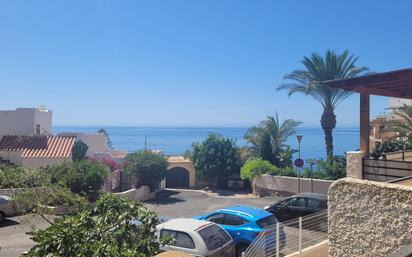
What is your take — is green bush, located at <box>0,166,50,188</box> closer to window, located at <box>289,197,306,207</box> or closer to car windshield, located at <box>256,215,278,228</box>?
window, located at <box>289,197,306,207</box>

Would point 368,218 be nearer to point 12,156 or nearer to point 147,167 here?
point 147,167

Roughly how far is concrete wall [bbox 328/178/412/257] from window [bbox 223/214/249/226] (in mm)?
4742

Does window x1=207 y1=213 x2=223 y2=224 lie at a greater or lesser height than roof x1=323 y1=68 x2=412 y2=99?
lesser

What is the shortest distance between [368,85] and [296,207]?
658 cm

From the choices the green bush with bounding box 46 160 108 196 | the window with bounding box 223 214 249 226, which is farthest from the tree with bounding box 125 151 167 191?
the window with bounding box 223 214 249 226

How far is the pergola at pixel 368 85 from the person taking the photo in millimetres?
8710

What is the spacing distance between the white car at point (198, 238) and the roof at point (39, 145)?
19837 millimetres

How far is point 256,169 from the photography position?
80.8 ft

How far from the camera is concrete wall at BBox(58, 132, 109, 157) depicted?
3238cm

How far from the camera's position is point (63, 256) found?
4148 mm

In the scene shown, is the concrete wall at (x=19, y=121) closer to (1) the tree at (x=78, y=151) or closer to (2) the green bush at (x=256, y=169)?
(1) the tree at (x=78, y=151)

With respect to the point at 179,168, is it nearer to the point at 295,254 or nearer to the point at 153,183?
the point at 153,183

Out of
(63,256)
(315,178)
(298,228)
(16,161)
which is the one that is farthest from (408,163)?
(16,161)

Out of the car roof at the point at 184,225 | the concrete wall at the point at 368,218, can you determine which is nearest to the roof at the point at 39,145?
the car roof at the point at 184,225
